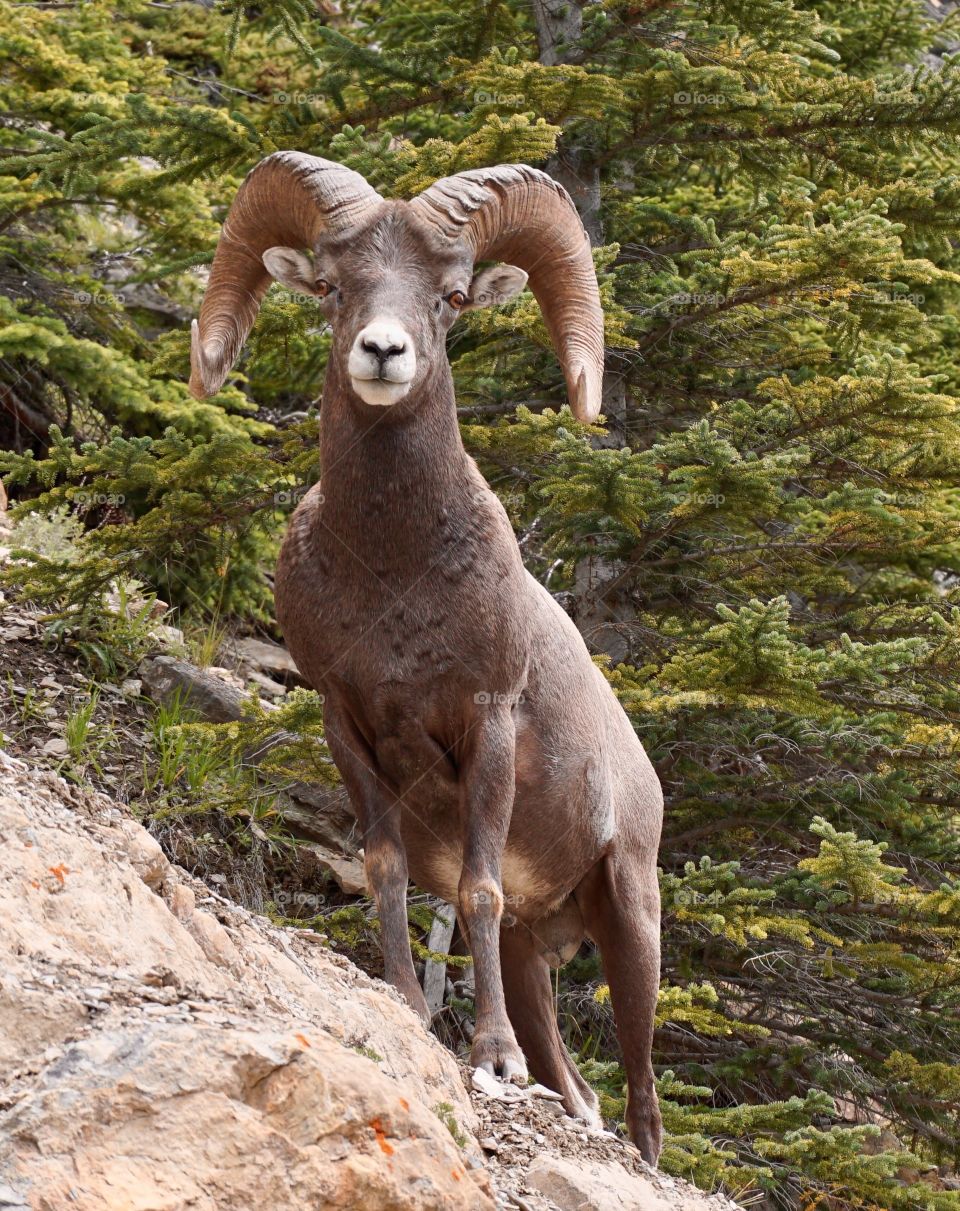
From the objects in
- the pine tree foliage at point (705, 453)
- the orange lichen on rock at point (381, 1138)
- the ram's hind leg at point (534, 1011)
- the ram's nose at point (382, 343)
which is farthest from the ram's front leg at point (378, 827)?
the pine tree foliage at point (705, 453)

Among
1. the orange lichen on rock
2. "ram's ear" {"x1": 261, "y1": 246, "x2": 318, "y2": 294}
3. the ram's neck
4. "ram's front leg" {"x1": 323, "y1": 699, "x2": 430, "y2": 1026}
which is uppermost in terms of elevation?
"ram's ear" {"x1": 261, "y1": 246, "x2": 318, "y2": 294}

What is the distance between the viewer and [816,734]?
30.4 feet

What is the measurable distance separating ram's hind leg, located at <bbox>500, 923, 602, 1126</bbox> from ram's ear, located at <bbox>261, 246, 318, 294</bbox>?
2625mm

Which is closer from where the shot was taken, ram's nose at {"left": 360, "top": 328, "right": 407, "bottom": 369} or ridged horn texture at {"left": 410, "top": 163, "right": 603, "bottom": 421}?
ram's nose at {"left": 360, "top": 328, "right": 407, "bottom": 369}

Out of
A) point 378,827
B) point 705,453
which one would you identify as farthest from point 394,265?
point 705,453

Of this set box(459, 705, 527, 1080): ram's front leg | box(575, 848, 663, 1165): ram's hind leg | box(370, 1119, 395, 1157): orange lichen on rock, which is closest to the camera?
box(370, 1119, 395, 1157): orange lichen on rock

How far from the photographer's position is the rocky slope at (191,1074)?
10.4ft

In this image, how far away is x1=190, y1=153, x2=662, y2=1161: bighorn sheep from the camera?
5617 mm

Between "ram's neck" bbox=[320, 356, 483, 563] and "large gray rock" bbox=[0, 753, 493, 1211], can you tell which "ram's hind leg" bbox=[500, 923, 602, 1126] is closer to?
"ram's neck" bbox=[320, 356, 483, 563]

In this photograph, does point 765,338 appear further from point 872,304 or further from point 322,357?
point 322,357

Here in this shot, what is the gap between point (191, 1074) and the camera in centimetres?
332

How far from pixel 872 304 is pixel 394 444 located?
518 centimetres

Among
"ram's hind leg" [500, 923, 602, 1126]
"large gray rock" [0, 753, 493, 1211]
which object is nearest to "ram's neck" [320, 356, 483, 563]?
"large gray rock" [0, 753, 493, 1211]

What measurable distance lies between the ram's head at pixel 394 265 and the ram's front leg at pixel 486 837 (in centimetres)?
118
